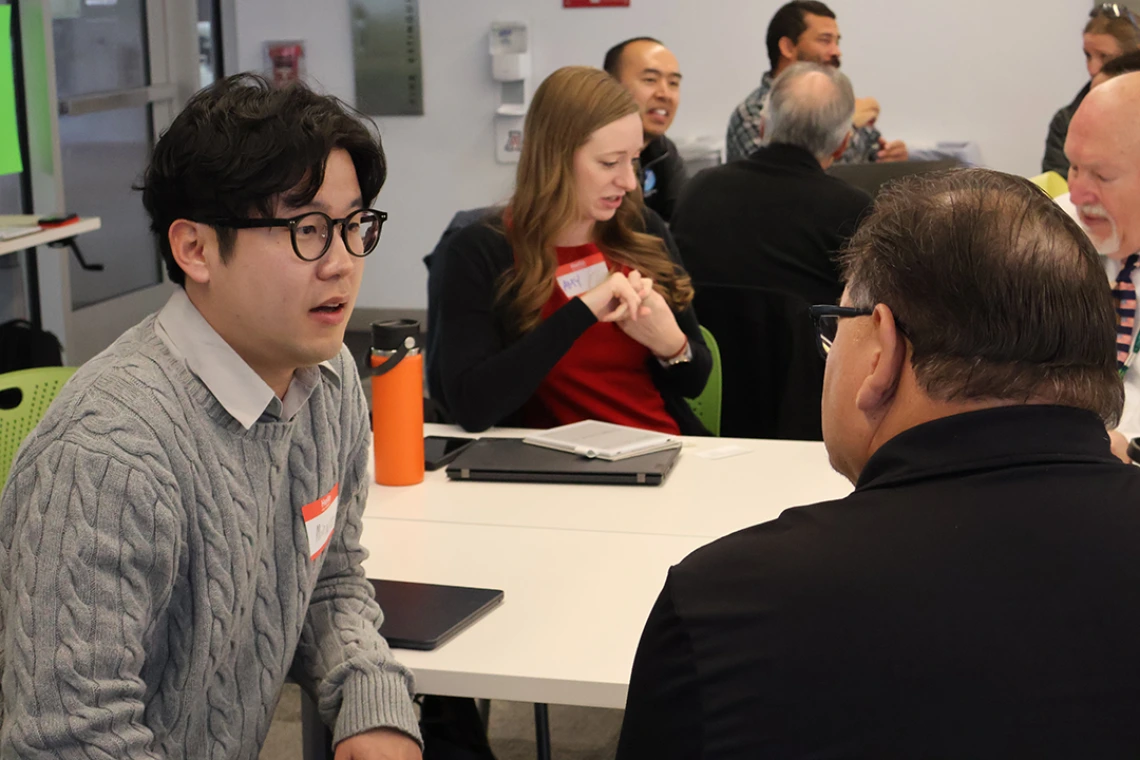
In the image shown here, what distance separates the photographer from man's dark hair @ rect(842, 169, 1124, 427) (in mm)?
938

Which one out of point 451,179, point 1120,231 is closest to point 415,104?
point 451,179

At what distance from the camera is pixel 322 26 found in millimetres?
6785

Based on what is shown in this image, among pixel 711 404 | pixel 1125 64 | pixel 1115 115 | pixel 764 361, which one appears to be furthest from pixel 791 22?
pixel 1115 115

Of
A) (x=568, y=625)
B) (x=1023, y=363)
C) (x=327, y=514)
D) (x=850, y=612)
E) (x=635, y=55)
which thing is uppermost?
(x=635, y=55)

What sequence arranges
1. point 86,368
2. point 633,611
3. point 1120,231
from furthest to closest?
1. point 1120,231
2. point 633,611
3. point 86,368

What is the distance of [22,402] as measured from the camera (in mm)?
2139

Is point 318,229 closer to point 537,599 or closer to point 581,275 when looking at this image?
point 537,599

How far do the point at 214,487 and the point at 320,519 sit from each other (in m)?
0.21

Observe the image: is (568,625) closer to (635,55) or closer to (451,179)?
(635,55)

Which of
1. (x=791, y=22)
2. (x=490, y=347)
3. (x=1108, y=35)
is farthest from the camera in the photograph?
(x=791, y=22)

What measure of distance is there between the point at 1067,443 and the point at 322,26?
6.43 m

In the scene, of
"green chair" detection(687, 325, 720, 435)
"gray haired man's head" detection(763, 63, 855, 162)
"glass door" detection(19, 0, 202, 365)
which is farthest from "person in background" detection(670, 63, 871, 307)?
"glass door" detection(19, 0, 202, 365)

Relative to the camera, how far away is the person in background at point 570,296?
2484 mm

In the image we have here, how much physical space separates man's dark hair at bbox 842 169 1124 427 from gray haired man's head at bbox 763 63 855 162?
260cm
